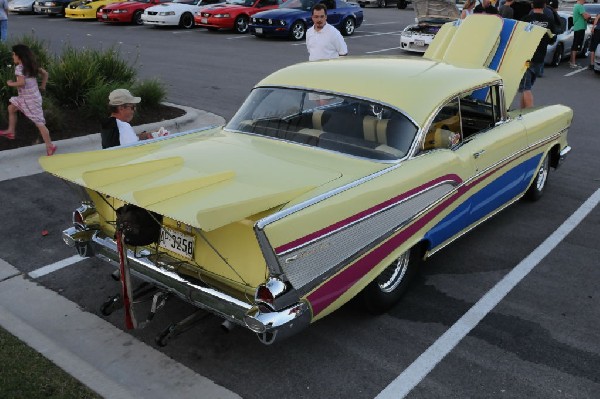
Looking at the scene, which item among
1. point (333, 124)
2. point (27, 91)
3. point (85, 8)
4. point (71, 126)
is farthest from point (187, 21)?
point (333, 124)

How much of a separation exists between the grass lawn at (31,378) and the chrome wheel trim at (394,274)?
2159 millimetres

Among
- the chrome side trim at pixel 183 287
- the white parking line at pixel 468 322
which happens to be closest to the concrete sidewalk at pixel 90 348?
the chrome side trim at pixel 183 287

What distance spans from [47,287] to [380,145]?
9.51 feet

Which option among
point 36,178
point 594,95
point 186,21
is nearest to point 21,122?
point 36,178

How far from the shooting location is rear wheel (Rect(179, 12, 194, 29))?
2300 cm

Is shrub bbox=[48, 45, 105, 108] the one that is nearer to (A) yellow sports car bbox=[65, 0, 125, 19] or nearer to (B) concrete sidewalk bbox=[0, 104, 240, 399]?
(B) concrete sidewalk bbox=[0, 104, 240, 399]

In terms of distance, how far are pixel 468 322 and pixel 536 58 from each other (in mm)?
6862

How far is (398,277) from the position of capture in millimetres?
4754

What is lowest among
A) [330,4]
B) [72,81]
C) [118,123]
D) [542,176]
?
[542,176]

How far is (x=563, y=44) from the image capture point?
53.7 feet

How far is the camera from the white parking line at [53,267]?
17.2ft

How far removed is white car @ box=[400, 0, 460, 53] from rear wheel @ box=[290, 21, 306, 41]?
4079 mm

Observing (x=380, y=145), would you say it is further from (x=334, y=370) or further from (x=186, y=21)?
(x=186, y=21)

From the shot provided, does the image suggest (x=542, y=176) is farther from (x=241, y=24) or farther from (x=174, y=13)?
(x=174, y=13)
